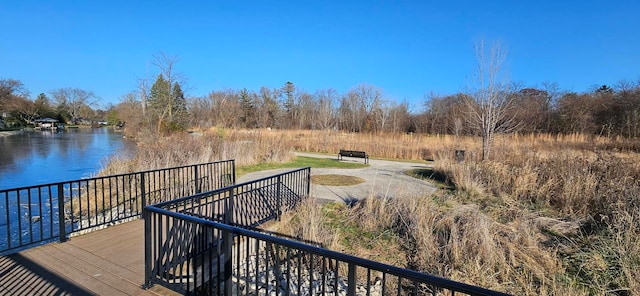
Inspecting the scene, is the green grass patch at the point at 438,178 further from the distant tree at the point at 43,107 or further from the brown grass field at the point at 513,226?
the distant tree at the point at 43,107

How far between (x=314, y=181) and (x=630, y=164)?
776 centimetres

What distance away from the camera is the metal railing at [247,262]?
1846 mm

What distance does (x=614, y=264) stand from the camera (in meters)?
4.04

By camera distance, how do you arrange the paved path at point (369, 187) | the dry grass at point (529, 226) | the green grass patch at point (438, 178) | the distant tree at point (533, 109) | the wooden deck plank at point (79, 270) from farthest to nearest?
the distant tree at point (533, 109) < the green grass patch at point (438, 178) < the paved path at point (369, 187) < the dry grass at point (529, 226) < the wooden deck plank at point (79, 270)

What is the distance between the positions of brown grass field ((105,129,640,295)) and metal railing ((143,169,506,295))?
21.4 inches

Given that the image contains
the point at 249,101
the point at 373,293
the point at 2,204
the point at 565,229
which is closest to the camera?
the point at 373,293

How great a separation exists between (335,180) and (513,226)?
5.51 metres

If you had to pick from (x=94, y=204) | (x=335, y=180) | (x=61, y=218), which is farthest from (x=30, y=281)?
(x=335, y=180)

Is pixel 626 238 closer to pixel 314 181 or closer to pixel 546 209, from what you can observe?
pixel 546 209

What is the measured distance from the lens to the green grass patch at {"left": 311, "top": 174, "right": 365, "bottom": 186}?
9.31 metres

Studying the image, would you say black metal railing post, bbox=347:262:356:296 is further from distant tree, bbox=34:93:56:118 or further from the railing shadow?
distant tree, bbox=34:93:56:118

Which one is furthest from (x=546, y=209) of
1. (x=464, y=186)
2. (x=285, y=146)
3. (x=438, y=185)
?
(x=285, y=146)

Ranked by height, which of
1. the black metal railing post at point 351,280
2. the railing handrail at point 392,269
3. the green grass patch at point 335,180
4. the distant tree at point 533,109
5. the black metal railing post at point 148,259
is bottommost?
the green grass patch at point 335,180

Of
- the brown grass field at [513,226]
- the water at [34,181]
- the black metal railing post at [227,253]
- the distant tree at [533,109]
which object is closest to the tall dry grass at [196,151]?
the brown grass field at [513,226]
